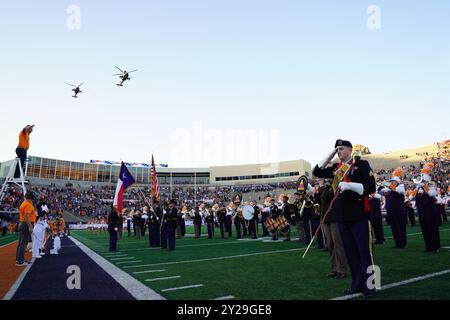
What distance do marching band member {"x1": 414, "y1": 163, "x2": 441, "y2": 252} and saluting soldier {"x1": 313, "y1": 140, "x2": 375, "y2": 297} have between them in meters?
5.34

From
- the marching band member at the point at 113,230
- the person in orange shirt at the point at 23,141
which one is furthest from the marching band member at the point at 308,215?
the person in orange shirt at the point at 23,141

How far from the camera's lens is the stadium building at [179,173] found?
72562 millimetres

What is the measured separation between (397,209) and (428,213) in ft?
4.11

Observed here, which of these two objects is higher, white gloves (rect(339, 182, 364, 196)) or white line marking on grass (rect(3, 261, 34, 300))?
white gloves (rect(339, 182, 364, 196))

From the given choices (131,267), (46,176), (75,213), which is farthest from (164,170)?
(131,267)

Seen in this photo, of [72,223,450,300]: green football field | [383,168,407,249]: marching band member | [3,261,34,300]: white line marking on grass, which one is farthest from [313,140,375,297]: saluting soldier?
[383,168,407,249]: marching band member

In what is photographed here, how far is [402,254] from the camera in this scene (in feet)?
29.2

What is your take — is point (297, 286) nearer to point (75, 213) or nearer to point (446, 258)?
point (446, 258)

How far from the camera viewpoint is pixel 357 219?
15.8 ft

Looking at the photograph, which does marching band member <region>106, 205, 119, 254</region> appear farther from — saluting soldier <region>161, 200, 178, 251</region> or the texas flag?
the texas flag

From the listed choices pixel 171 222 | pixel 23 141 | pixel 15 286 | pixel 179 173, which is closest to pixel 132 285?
pixel 15 286

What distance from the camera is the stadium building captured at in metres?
72.6

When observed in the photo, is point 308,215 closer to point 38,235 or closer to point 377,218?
point 377,218

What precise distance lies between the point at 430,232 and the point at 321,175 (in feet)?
16.2
